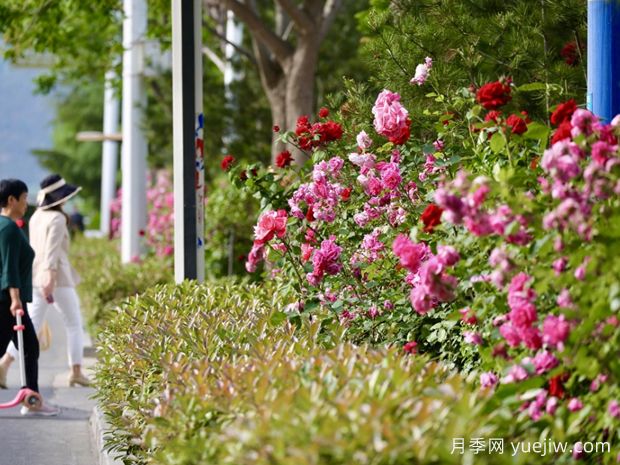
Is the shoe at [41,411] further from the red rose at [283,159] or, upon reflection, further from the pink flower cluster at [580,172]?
the pink flower cluster at [580,172]

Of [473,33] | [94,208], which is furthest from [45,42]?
[94,208]

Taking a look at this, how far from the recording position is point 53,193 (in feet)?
34.3

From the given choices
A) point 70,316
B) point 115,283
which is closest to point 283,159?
point 70,316

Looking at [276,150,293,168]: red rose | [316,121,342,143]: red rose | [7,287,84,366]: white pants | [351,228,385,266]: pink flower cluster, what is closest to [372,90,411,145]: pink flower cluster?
[351,228,385,266]: pink flower cluster

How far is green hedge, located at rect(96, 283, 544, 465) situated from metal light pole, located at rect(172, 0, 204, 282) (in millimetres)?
2371

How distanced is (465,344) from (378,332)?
798 millimetres

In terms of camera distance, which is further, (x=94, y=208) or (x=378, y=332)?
(x=94, y=208)

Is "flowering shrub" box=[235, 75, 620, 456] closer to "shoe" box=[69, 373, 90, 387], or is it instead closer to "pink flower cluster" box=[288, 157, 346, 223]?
"pink flower cluster" box=[288, 157, 346, 223]

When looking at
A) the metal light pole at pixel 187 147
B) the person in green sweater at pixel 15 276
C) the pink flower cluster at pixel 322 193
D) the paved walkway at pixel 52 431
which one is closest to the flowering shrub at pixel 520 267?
the pink flower cluster at pixel 322 193

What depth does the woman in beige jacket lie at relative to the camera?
10367mm

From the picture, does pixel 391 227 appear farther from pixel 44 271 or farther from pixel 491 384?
pixel 44 271

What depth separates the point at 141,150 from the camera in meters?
18.3

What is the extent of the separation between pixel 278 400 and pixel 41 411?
583 cm

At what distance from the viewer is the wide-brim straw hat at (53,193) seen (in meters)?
10.4
